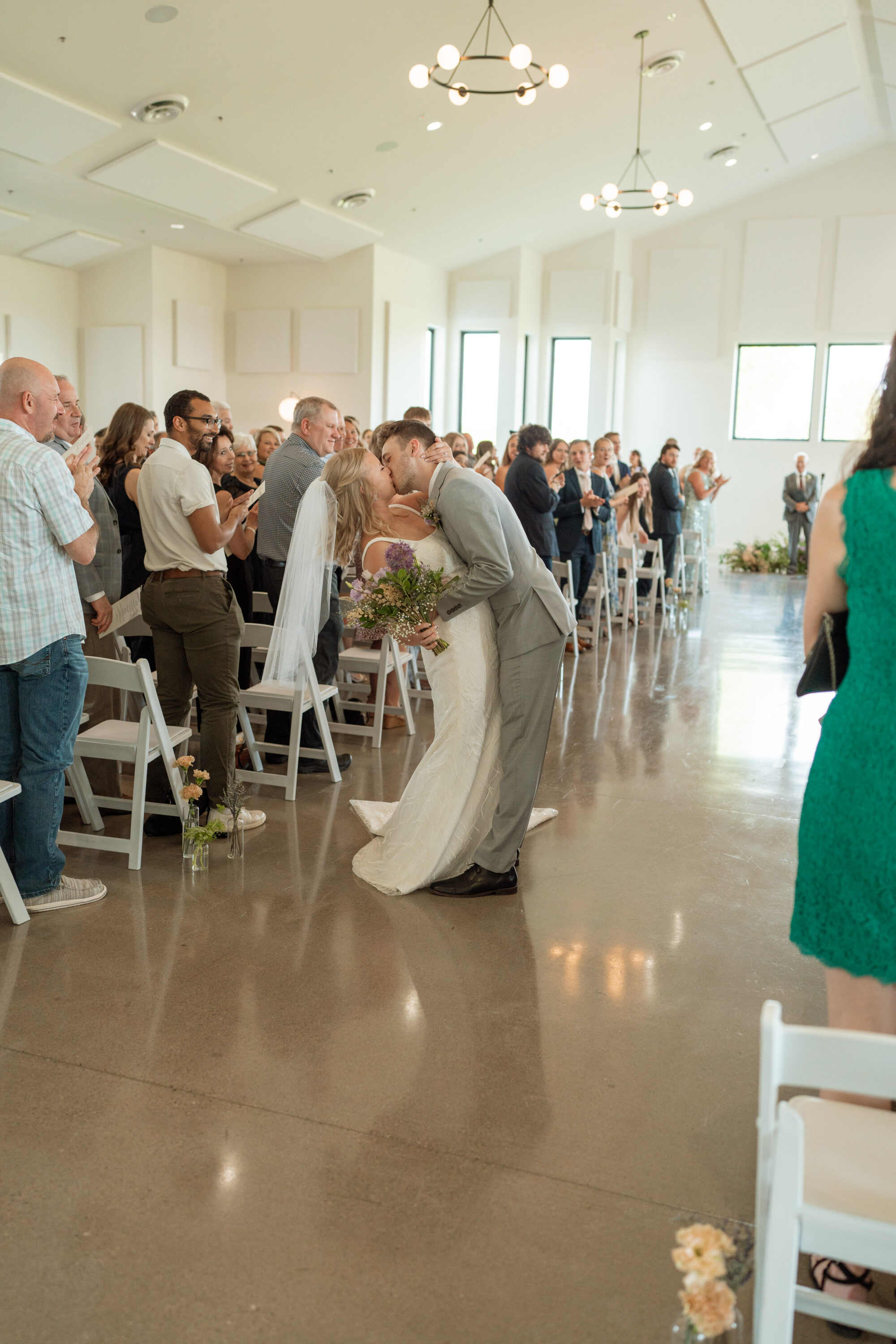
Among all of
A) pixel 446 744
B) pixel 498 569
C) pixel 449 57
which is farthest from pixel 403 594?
pixel 449 57

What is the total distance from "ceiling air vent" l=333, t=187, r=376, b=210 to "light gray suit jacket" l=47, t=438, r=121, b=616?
964 centimetres

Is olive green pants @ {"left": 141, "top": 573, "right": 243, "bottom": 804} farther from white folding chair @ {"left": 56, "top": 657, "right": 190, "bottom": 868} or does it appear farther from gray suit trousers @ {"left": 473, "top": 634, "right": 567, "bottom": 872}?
gray suit trousers @ {"left": 473, "top": 634, "right": 567, "bottom": 872}

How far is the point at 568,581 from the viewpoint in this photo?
8891 mm

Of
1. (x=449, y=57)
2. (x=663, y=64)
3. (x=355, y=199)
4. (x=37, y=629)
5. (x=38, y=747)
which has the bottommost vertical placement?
(x=38, y=747)

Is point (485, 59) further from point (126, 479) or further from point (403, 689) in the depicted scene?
point (126, 479)

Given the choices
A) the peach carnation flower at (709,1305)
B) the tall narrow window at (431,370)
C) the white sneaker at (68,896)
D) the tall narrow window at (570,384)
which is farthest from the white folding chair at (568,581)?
the tall narrow window at (570,384)

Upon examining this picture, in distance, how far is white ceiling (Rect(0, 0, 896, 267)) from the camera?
361 inches

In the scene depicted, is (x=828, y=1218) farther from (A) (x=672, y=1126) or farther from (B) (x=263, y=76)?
(B) (x=263, y=76)

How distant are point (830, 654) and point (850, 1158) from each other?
83cm

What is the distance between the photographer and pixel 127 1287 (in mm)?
1934

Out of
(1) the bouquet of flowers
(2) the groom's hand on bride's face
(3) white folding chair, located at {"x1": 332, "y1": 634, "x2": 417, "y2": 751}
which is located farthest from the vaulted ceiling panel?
(1) the bouquet of flowers

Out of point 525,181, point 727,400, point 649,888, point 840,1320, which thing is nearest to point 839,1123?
point 840,1320

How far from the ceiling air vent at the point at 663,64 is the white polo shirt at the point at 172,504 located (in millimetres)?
10329

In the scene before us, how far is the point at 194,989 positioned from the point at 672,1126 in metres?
1.39
